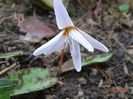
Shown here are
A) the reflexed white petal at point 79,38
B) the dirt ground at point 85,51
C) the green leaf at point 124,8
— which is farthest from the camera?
the green leaf at point 124,8

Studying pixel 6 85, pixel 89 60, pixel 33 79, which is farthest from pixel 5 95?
pixel 89 60

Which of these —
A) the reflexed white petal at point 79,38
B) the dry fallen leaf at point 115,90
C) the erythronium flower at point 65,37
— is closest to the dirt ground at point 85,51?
the dry fallen leaf at point 115,90

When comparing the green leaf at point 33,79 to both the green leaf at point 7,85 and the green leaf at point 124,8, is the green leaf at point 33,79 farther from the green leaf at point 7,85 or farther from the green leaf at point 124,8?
the green leaf at point 124,8

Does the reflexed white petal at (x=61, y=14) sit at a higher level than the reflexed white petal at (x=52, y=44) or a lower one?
higher

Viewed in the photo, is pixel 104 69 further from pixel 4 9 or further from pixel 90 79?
pixel 4 9

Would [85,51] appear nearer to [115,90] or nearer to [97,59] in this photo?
[97,59]

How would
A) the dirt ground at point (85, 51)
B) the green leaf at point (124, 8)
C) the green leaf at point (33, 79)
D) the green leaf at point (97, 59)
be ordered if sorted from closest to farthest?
1. the green leaf at point (33, 79)
2. the dirt ground at point (85, 51)
3. the green leaf at point (97, 59)
4. the green leaf at point (124, 8)

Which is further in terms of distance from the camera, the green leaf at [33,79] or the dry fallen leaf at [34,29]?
the dry fallen leaf at [34,29]
